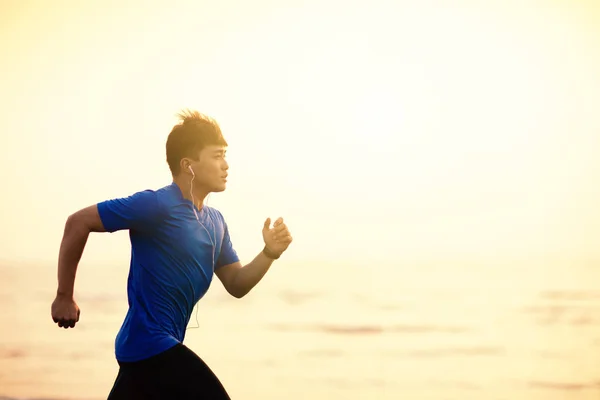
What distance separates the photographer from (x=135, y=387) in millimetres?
4156

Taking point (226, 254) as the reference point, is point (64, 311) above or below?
below

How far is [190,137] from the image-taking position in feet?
14.9

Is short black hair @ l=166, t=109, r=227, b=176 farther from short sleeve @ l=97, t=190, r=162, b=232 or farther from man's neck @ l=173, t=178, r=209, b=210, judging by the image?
short sleeve @ l=97, t=190, r=162, b=232

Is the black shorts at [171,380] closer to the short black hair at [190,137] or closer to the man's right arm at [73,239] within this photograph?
the man's right arm at [73,239]

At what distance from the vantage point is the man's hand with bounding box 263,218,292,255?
4672 mm

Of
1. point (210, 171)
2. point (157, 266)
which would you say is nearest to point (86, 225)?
point (157, 266)

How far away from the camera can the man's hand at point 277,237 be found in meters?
4.67

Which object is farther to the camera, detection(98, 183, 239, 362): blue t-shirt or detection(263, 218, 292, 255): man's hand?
detection(263, 218, 292, 255): man's hand

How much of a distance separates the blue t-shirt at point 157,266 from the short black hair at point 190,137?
192mm

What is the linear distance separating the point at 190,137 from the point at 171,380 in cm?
111

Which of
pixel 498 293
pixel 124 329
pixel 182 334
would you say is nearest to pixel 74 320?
pixel 124 329

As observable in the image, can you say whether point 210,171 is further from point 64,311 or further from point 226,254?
point 64,311

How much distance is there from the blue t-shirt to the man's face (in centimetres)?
14

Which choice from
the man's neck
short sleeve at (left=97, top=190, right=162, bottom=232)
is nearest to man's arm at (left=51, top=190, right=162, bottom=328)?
short sleeve at (left=97, top=190, right=162, bottom=232)
